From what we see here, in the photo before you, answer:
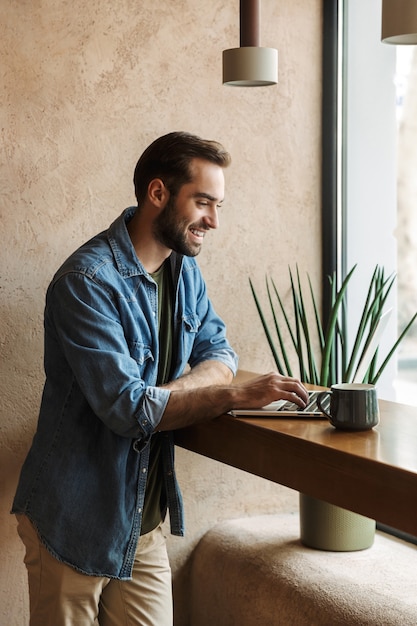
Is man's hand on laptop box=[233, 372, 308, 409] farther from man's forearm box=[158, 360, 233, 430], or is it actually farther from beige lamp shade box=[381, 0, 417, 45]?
beige lamp shade box=[381, 0, 417, 45]

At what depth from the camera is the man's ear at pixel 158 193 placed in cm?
236

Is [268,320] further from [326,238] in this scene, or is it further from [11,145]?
[11,145]

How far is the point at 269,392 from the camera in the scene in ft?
6.97

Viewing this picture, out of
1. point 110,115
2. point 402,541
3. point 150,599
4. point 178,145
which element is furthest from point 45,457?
point 402,541

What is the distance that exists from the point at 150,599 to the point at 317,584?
0.57 meters

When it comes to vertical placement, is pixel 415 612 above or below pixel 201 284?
below

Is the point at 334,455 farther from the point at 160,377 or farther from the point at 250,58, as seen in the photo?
the point at 250,58

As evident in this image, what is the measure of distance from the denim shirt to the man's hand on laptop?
19cm

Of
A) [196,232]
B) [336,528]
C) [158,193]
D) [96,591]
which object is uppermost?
[158,193]

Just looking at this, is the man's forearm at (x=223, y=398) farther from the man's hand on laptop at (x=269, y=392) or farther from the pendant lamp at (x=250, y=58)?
the pendant lamp at (x=250, y=58)

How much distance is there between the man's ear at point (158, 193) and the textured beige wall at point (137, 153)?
55cm

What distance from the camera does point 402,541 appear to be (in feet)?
9.94

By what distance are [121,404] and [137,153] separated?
1.15 m

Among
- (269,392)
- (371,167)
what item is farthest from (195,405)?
(371,167)
